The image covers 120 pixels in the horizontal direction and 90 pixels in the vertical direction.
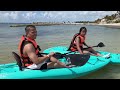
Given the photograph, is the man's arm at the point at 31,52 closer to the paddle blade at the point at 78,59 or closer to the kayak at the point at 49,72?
the kayak at the point at 49,72

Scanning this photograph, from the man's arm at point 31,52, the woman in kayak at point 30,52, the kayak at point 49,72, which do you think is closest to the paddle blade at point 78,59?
the kayak at point 49,72

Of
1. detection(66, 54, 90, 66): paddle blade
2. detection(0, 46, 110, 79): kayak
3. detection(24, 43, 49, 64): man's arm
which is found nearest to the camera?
detection(24, 43, 49, 64): man's arm

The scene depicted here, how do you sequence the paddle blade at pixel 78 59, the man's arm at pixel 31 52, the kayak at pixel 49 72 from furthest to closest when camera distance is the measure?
1. the paddle blade at pixel 78 59
2. the kayak at pixel 49 72
3. the man's arm at pixel 31 52

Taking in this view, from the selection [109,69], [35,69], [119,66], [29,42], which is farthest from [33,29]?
[119,66]

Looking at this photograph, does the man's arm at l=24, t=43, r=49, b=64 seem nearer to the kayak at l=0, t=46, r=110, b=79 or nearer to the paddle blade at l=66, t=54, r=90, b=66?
the kayak at l=0, t=46, r=110, b=79

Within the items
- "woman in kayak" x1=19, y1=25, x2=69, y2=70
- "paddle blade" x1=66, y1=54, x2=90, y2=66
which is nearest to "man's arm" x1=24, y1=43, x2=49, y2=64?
"woman in kayak" x1=19, y1=25, x2=69, y2=70

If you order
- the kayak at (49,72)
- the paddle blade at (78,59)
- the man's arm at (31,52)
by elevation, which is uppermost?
the man's arm at (31,52)

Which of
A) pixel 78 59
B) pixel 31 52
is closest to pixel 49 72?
pixel 31 52

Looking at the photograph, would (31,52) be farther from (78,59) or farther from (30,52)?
(78,59)

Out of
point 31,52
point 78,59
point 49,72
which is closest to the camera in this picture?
point 31,52

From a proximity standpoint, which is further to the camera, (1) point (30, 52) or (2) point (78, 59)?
(2) point (78, 59)
